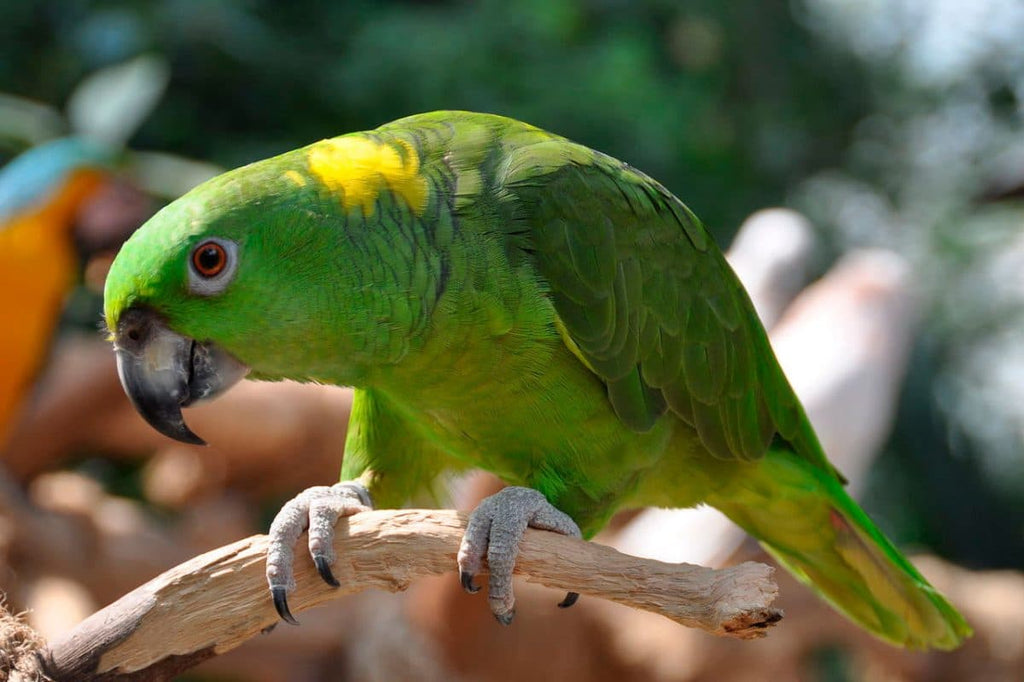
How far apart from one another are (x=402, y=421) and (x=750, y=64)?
5231mm

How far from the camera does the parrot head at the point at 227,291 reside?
4.86ft

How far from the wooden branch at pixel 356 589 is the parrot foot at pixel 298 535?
0.02 meters

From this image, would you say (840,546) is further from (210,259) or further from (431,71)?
(431,71)

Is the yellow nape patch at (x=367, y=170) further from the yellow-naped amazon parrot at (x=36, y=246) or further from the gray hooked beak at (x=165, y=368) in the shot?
the yellow-naped amazon parrot at (x=36, y=246)

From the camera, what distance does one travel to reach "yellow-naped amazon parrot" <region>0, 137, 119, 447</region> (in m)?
3.92

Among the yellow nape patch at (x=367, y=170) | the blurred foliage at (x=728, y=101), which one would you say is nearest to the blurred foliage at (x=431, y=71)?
the blurred foliage at (x=728, y=101)

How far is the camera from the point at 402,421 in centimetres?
196

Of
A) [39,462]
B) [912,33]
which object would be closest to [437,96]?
[39,462]

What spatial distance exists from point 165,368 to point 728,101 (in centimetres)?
550

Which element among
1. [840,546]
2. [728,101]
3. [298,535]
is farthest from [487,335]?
[728,101]

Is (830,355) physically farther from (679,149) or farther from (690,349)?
(679,149)

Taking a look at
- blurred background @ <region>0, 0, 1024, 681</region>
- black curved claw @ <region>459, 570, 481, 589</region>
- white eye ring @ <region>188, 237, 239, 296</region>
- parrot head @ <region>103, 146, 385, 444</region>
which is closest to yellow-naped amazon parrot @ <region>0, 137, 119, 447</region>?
blurred background @ <region>0, 0, 1024, 681</region>

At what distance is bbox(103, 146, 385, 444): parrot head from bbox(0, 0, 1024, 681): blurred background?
1631 millimetres

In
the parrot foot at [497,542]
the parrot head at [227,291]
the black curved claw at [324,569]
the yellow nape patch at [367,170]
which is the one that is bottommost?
the black curved claw at [324,569]
